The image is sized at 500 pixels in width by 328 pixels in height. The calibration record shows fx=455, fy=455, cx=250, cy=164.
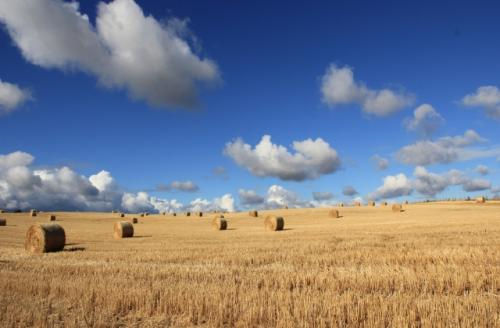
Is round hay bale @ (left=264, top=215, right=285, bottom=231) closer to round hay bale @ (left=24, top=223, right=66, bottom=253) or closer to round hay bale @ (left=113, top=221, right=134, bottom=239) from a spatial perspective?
round hay bale @ (left=113, top=221, right=134, bottom=239)

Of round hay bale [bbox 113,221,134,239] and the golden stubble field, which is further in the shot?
round hay bale [bbox 113,221,134,239]

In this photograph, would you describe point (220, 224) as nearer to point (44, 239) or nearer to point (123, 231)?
point (123, 231)

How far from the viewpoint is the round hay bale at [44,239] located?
20469 millimetres

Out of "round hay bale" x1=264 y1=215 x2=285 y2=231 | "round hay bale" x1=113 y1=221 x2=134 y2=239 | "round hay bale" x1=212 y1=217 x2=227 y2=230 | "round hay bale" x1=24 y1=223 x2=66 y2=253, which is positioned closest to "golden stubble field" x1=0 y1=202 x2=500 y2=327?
"round hay bale" x1=24 y1=223 x2=66 y2=253

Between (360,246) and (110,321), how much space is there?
11343 mm

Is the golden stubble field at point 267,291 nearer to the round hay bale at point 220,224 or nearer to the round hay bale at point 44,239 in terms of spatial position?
the round hay bale at point 44,239

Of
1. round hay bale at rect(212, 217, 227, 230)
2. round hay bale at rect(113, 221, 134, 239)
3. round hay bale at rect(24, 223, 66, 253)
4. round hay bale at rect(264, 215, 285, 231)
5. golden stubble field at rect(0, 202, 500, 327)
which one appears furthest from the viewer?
round hay bale at rect(212, 217, 227, 230)

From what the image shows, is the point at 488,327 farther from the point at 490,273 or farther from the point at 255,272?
the point at 255,272

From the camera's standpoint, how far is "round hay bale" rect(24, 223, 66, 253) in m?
20.5

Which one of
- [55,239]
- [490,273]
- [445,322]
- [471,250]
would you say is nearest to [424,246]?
[471,250]

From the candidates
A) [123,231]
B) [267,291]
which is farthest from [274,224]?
[267,291]

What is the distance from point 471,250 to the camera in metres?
13.9

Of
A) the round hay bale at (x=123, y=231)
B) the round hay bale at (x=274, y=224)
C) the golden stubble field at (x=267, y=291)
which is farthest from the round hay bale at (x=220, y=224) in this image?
the golden stubble field at (x=267, y=291)

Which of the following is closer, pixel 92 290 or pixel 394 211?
Answer: pixel 92 290
